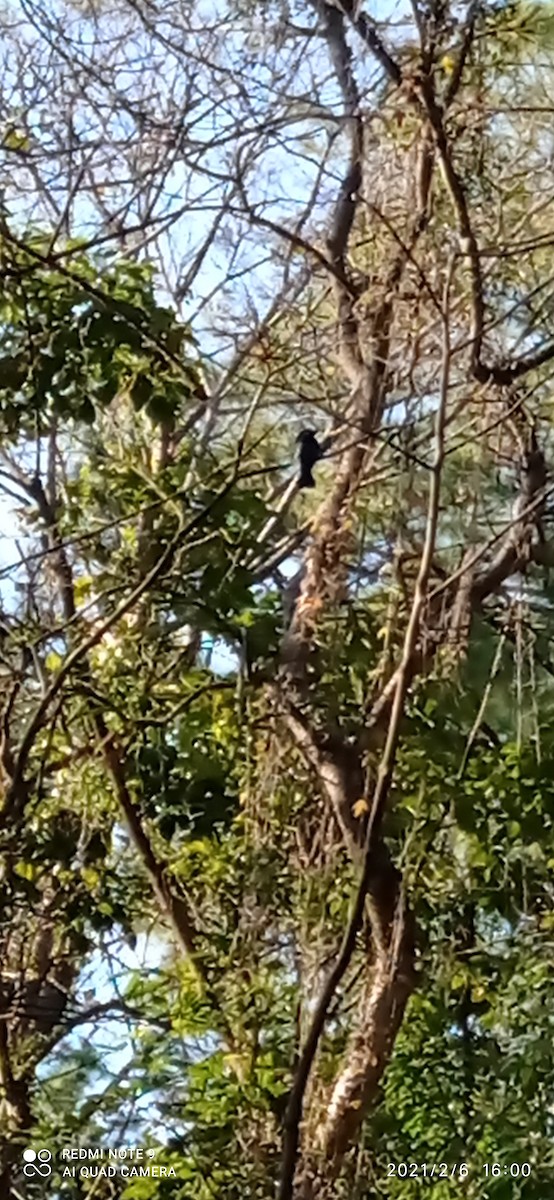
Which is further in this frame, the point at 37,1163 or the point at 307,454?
the point at 37,1163

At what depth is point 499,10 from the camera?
5.74 feet

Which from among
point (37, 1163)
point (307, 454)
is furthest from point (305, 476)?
point (37, 1163)

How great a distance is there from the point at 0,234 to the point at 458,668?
0.65m

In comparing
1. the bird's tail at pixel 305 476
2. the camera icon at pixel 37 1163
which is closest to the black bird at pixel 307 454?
the bird's tail at pixel 305 476

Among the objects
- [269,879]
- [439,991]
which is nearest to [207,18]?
[269,879]

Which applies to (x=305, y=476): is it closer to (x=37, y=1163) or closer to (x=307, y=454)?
(x=307, y=454)

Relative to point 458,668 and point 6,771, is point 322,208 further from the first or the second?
point 6,771

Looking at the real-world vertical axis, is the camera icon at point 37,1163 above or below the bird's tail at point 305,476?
below

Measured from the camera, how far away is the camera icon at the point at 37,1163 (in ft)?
5.39

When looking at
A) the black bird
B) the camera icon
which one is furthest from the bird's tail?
the camera icon

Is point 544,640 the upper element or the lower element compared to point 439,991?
upper

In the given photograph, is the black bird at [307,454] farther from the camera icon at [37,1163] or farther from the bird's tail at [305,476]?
the camera icon at [37,1163]

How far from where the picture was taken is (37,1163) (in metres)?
1.65

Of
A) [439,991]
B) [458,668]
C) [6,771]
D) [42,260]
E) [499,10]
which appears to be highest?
[499,10]
